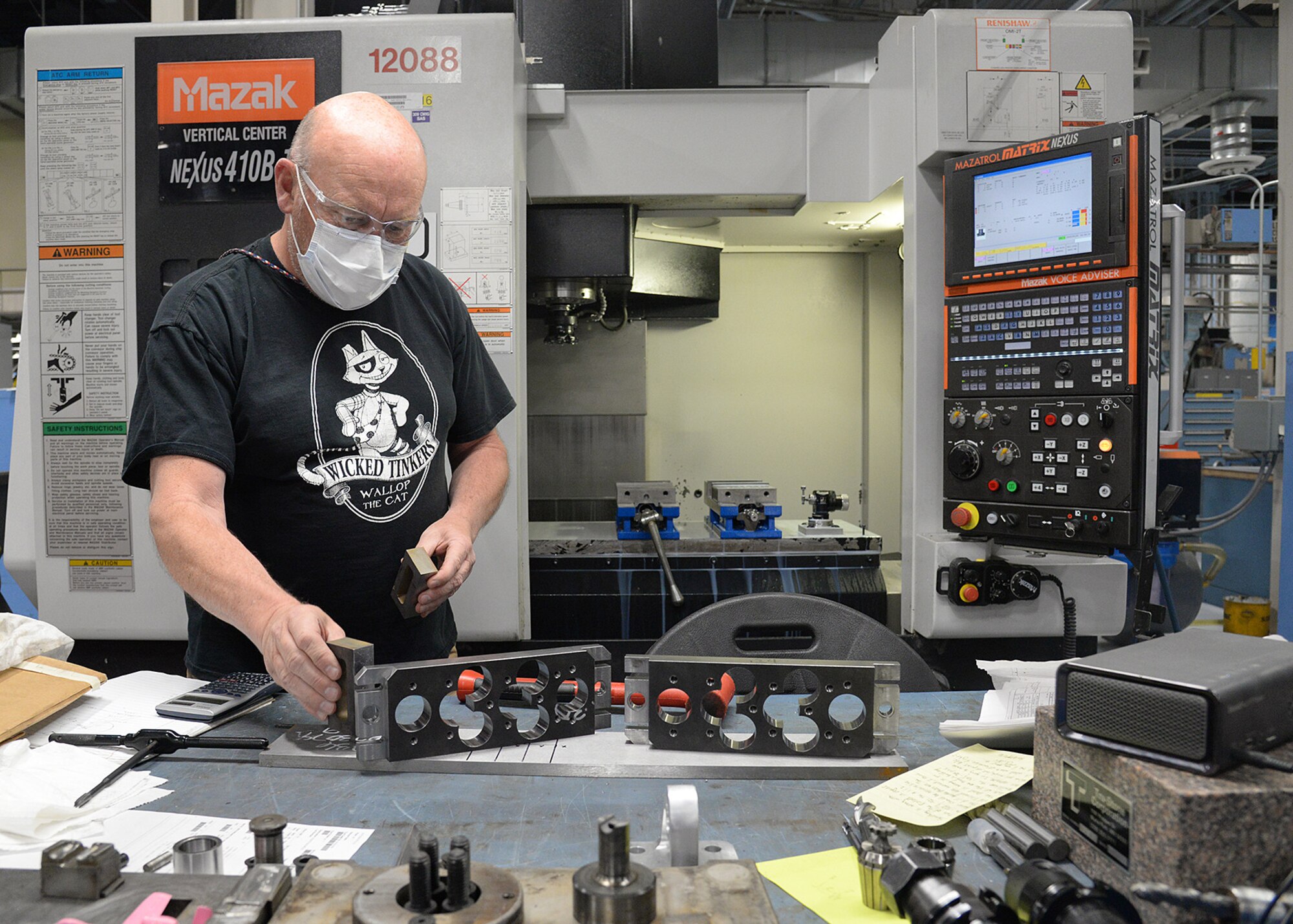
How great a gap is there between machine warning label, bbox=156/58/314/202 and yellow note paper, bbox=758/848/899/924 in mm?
1843

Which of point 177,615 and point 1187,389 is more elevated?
point 1187,389

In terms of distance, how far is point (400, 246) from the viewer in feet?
4.48

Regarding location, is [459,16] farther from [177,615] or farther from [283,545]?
[177,615]

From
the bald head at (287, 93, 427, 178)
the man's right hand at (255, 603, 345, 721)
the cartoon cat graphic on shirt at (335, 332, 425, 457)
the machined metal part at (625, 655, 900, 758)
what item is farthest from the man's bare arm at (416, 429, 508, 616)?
the bald head at (287, 93, 427, 178)

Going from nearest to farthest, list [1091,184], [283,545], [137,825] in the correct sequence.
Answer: [137,825] < [283,545] < [1091,184]

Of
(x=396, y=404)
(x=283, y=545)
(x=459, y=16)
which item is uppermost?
(x=459, y=16)

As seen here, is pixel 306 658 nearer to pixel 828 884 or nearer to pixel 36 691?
pixel 36 691

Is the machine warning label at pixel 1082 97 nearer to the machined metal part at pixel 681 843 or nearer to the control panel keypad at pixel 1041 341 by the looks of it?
the control panel keypad at pixel 1041 341

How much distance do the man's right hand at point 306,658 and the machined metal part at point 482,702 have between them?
0.04 metres

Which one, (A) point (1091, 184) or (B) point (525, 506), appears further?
(B) point (525, 506)

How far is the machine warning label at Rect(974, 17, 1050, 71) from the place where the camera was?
1.95 metres

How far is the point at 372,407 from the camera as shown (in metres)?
1.34

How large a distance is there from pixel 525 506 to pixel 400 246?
2.90 ft

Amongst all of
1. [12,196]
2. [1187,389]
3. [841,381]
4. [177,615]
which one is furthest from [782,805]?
[12,196]
